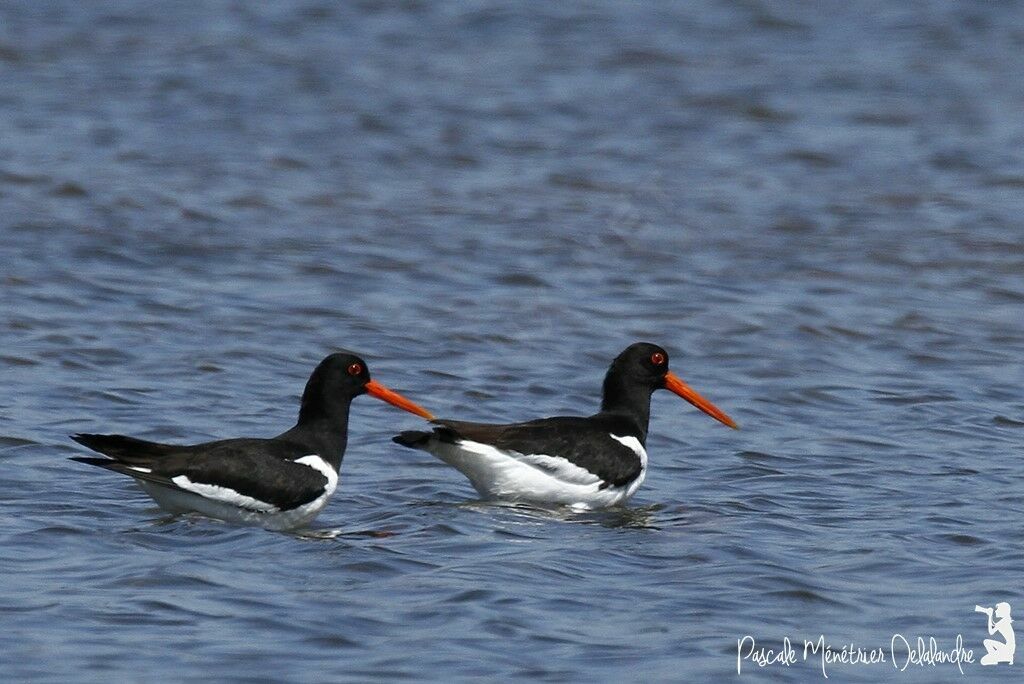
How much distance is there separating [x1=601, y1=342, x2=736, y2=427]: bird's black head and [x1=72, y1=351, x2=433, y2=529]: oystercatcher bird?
6.69 feet

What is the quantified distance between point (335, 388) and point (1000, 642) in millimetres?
3965

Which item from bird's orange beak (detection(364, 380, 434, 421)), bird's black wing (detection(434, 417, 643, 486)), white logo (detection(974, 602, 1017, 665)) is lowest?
white logo (detection(974, 602, 1017, 665))

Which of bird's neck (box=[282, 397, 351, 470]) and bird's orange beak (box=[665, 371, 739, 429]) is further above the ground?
bird's neck (box=[282, 397, 351, 470])

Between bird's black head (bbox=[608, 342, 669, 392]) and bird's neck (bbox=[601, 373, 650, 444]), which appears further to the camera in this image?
bird's black head (bbox=[608, 342, 669, 392])

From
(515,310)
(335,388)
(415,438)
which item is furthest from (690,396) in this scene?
(515,310)

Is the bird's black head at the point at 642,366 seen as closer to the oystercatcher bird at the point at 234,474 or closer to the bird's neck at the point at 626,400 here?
the bird's neck at the point at 626,400

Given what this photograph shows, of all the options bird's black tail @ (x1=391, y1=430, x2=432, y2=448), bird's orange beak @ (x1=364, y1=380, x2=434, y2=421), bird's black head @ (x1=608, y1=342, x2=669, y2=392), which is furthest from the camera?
bird's black head @ (x1=608, y1=342, x2=669, y2=392)

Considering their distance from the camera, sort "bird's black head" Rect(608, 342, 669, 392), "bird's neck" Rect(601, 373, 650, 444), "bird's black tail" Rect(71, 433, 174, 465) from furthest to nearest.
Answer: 1. "bird's black head" Rect(608, 342, 669, 392)
2. "bird's neck" Rect(601, 373, 650, 444)
3. "bird's black tail" Rect(71, 433, 174, 465)

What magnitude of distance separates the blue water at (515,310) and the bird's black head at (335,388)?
1.63ft

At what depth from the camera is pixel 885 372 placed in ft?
43.3

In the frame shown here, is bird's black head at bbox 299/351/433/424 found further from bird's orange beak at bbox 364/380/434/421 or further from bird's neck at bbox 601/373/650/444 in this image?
bird's neck at bbox 601/373/650/444

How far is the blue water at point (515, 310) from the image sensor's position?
7.86 meters

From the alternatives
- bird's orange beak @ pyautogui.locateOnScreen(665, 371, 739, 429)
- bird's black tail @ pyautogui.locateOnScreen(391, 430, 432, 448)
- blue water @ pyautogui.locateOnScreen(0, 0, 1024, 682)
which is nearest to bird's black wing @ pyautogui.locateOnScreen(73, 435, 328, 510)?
blue water @ pyautogui.locateOnScreen(0, 0, 1024, 682)

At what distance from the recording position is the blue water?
7.86m
